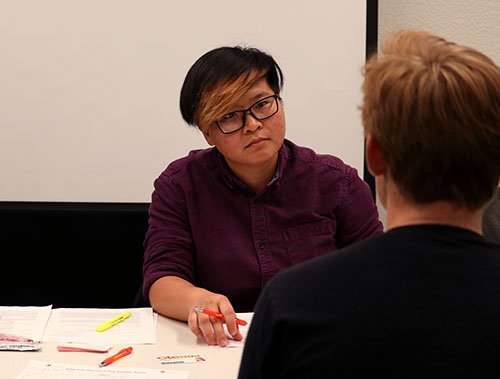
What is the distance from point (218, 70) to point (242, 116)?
133 mm

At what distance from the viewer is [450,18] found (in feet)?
8.68

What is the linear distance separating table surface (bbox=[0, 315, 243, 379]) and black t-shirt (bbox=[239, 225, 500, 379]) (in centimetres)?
59

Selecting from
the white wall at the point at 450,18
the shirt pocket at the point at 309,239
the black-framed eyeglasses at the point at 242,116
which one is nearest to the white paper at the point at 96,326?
the shirt pocket at the point at 309,239

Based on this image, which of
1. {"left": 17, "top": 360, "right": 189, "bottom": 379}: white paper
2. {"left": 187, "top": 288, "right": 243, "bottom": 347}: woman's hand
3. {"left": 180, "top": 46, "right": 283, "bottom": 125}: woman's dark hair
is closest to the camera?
{"left": 17, "top": 360, "right": 189, "bottom": 379}: white paper

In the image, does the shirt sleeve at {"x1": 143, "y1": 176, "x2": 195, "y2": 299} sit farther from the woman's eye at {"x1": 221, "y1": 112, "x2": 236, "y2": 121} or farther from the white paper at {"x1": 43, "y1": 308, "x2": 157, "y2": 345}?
the woman's eye at {"x1": 221, "y1": 112, "x2": 236, "y2": 121}

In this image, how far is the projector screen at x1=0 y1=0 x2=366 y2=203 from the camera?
2.52 meters

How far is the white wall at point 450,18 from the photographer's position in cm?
263

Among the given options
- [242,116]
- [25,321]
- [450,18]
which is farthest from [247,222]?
[450,18]

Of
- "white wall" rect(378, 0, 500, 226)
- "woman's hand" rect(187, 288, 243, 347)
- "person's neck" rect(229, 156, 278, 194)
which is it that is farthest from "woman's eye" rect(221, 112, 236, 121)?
"white wall" rect(378, 0, 500, 226)

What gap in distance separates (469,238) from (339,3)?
6.41 feet

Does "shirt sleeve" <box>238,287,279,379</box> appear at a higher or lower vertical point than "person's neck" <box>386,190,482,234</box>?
lower

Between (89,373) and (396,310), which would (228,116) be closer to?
(89,373)

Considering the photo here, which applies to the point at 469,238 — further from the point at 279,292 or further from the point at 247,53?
the point at 247,53

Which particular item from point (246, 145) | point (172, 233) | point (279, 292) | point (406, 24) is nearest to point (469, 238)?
point (279, 292)
